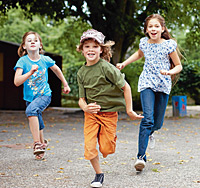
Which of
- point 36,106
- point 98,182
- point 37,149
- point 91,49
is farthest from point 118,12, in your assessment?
point 98,182

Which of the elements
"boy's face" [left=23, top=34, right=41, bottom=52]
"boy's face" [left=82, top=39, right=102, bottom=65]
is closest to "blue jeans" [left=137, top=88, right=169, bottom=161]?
"boy's face" [left=82, top=39, right=102, bottom=65]

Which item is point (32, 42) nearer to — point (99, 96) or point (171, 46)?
point (99, 96)

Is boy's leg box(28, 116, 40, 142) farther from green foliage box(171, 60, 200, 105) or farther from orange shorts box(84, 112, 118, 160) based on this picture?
green foliage box(171, 60, 200, 105)

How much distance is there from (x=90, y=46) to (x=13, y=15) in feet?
90.8

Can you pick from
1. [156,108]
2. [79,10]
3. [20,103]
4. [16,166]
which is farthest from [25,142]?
[20,103]

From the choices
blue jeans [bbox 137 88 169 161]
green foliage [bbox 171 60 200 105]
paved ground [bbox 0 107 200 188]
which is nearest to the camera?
paved ground [bbox 0 107 200 188]

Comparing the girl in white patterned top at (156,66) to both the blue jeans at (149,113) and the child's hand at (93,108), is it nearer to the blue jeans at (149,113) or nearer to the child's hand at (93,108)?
the blue jeans at (149,113)

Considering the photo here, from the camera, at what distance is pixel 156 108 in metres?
5.05

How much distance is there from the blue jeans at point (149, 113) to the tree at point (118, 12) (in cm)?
769

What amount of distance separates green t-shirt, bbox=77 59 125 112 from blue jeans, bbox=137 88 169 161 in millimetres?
829

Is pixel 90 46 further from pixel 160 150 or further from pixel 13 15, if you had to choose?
pixel 13 15

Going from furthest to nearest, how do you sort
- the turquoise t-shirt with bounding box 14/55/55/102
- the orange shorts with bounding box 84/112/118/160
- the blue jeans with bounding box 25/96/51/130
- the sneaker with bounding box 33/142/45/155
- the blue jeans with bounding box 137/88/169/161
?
the turquoise t-shirt with bounding box 14/55/55/102
the blue jeans with bounding box 25/96/51/130
the sneaker with bounding box 33/142/45/155
the blue jeans with bounding box 137/88/169/161
the orange shorts with bounding box 84/112/118/160

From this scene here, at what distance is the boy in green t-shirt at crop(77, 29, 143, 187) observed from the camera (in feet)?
12.7

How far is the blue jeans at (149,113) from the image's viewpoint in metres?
4.66
